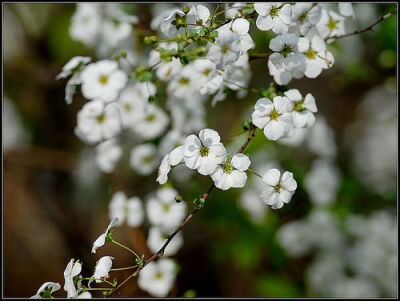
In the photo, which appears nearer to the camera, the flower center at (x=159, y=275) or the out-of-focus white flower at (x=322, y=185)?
the flower center at (x=159, y=275)

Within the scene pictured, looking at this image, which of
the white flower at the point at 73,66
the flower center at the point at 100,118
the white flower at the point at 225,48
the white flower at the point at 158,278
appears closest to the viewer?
the white flower at the point at 225,48

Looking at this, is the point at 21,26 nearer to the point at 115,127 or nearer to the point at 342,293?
the point at 115,127

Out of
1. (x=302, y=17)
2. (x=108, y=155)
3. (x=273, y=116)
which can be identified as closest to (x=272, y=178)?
(x=273, y=116)

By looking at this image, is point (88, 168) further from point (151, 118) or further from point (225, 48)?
point (225, 48)

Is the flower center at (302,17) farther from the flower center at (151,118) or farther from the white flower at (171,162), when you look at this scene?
the flower center at (151,118)

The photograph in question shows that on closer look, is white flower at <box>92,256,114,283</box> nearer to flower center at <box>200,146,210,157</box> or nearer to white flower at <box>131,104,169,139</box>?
flower center at <box>200,146,210,157</box>

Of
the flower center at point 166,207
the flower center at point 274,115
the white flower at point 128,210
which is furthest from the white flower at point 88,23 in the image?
the flower center at point 274,115
